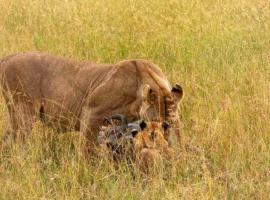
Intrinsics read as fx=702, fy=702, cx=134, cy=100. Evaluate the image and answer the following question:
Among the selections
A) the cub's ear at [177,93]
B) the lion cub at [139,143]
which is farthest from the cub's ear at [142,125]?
the cub's ear at [177,93]

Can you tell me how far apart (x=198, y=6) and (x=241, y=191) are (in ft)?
16.2

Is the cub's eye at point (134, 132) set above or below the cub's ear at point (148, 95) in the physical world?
below

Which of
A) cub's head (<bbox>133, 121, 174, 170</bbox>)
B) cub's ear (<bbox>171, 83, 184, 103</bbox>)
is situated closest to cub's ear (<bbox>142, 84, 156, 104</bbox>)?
cub's ear (<bbox>171, 83, 184, 103</bbox>)

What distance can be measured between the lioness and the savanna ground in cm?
16

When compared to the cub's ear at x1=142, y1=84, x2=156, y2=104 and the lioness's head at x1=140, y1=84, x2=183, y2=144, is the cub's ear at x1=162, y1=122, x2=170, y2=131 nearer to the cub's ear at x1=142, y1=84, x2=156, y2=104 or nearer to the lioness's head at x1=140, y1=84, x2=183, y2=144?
the lioness's head at x1=140, y1=84, x2=183, y2=144

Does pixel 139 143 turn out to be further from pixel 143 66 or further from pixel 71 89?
pixel 71 89

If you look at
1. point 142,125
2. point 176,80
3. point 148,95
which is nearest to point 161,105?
point 148,95

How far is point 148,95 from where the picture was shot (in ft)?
17.6

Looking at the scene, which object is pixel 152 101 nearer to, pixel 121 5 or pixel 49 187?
pixel 49 187

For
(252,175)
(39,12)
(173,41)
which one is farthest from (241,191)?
(39,12)

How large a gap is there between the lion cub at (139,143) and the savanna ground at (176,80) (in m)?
0.10

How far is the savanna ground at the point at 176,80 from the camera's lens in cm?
486

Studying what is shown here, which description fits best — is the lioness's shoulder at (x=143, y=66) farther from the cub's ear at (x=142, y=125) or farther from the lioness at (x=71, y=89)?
the cub's ear at (x=142, y=125)

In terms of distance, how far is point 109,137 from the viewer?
17.2 feet
